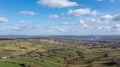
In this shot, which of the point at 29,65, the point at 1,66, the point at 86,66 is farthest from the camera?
the point at 86,66

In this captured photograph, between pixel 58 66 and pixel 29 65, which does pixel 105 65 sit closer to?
pixel 58 66

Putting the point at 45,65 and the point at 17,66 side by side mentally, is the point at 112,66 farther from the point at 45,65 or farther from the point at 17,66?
the point at 17,66

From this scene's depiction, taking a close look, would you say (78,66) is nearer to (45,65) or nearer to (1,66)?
(45,65)

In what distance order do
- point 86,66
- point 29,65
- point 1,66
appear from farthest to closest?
point 86,66, point 29,65, point 1,66

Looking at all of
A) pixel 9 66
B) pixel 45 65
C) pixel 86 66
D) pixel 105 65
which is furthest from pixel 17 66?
pixel 105 65

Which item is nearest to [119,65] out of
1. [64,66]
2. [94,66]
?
[94,66]

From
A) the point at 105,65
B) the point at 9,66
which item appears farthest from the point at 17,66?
the point at 105,65

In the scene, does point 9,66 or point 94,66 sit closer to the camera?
point 9,66
